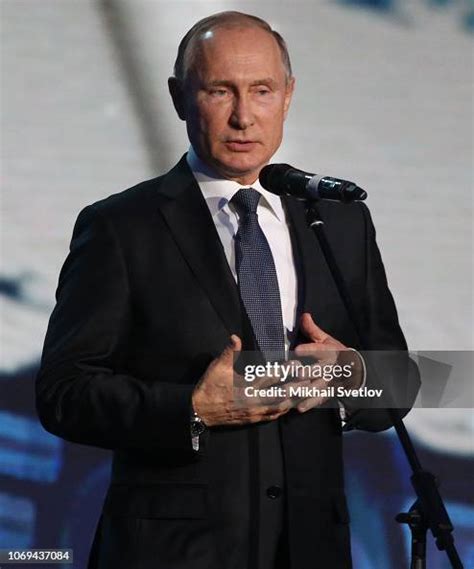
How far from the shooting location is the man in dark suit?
1.95m

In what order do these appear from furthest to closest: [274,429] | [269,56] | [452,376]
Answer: [452,376] → [269,56] → [274,429]

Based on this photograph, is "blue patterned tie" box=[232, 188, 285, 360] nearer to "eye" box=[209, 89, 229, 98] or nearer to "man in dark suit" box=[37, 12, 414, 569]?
"man in dark suit" box=[37, 12, 414, 569]

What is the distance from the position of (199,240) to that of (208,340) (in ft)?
0.63

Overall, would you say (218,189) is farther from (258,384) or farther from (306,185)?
(258,384)

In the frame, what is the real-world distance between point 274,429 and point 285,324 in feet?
0.61

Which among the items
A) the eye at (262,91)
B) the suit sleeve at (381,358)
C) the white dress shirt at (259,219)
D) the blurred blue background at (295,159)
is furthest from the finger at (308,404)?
the blurred blue background at (295,159)

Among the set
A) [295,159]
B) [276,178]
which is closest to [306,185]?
[276,178]

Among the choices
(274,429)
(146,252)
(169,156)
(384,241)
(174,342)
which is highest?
(169,156)

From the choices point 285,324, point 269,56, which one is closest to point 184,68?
point 269,56

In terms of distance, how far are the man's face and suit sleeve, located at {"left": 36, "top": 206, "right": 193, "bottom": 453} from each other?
247mm

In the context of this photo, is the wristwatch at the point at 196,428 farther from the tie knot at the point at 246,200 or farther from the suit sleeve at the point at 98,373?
the tie knot at the point at 246,200

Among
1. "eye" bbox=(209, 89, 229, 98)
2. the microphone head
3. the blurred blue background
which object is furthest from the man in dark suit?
the blurred blue background

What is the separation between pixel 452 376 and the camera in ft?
9.30

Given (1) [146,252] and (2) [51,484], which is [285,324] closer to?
(1) [146,252]
